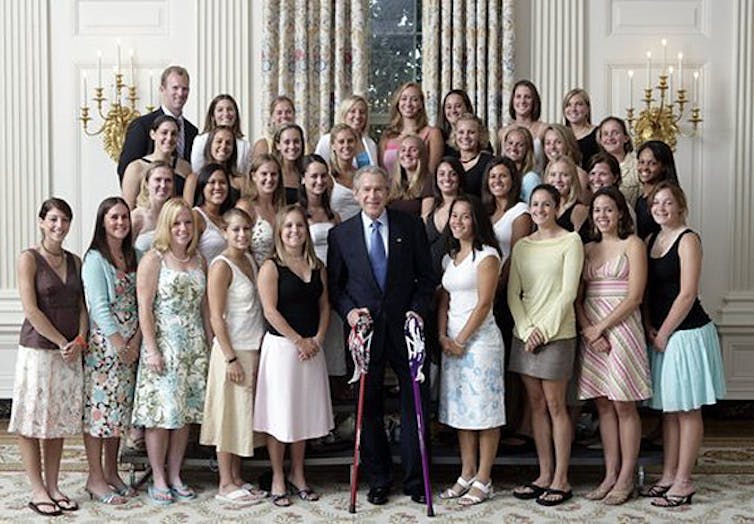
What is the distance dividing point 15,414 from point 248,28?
371 cm

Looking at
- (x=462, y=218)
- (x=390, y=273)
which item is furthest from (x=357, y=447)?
(x=462, y=218)

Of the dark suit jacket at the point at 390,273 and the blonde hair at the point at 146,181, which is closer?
the dark suit jacket at the point at 390,273

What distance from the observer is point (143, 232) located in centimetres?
599

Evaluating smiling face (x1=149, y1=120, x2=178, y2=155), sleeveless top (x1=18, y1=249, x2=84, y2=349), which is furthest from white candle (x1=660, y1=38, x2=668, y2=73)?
sleeveless top (x1=18, y1=249, x2=84, y2=349)

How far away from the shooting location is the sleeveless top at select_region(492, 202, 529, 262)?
598cm

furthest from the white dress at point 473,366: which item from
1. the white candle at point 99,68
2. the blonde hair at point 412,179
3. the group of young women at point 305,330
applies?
the white candle at point 99,68

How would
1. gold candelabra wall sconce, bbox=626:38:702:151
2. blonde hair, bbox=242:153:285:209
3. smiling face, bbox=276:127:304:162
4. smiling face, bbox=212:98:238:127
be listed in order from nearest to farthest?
blonde hair, bbox=242:153:285:209, smiling face, bbox=276:127:304:162, smiling face, bbox=212:98:238:127, gold candelabra wall sconce, bbox=626:38:702:151

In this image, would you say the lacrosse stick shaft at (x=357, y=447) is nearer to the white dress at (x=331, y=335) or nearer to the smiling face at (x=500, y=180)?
the white dress at (x=331, y=335)

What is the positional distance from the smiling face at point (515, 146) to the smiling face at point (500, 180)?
1.57 ft

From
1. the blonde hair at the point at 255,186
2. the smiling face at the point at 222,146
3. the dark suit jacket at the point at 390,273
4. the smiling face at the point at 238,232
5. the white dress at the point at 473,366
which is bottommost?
the white dress at the point at 473,366

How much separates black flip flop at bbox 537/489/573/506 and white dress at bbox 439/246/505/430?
0.45 meters

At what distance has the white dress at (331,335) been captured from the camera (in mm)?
6039

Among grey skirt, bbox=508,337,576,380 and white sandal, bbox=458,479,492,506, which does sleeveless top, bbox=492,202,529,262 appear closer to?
grey skirt, bbox=508,337,576,380

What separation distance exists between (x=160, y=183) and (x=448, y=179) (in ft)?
5.00
